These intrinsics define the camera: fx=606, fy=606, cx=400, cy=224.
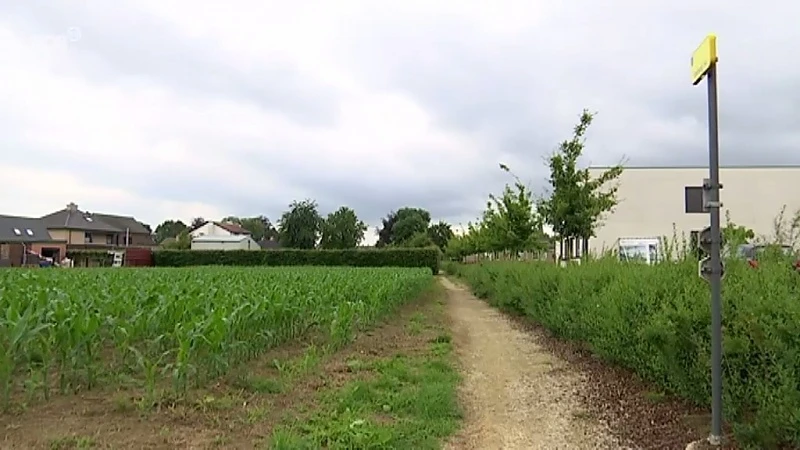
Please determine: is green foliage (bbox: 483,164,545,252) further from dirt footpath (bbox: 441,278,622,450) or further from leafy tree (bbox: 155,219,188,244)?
leafy tree (bbox: 155,219,188,244)

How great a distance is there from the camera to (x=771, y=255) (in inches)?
244

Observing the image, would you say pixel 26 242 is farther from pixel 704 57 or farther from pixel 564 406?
pixel 704 57

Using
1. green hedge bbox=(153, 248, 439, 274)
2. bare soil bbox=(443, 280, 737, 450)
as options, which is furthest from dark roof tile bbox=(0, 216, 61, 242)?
bare soil bbox=(443, 280, 737, 450)

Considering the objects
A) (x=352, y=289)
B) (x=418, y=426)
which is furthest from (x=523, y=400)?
(x=352, y=289)

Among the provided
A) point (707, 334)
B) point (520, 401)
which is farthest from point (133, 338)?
point (707, 334)

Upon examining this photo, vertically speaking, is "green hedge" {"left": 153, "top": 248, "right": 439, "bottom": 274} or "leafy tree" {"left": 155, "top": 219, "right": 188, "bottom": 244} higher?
"leafy tree" {"left": 155, "top": 219, "right": 188, "bottom": 244}

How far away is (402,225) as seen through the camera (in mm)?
91875

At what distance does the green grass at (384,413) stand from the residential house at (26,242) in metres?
57.9

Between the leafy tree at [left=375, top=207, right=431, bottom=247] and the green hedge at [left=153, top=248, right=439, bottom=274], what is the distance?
3688 cm

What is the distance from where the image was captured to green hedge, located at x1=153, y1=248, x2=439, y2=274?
46812 millimetres

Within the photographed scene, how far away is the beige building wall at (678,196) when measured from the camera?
36.8 metres

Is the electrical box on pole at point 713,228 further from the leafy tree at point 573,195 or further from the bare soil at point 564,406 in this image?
the leafy tree at point 573,195

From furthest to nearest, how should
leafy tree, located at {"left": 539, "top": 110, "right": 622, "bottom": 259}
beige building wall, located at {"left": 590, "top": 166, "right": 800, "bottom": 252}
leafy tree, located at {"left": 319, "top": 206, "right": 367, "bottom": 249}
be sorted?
1. leafy tree, located at {"left": 319, "top": 206, "right": 367, "bottom": 249}
2. beige building wall, located at {"left": 590, "top": 166, "right": 800, "bottom": 252}
3. leafy tree, located at {"left": 539, "top": 110, "right": 622, "bottom": 259}

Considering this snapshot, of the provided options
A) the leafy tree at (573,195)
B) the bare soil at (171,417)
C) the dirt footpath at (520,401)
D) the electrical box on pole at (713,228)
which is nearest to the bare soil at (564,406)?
the dirt footpath at (520,401)
